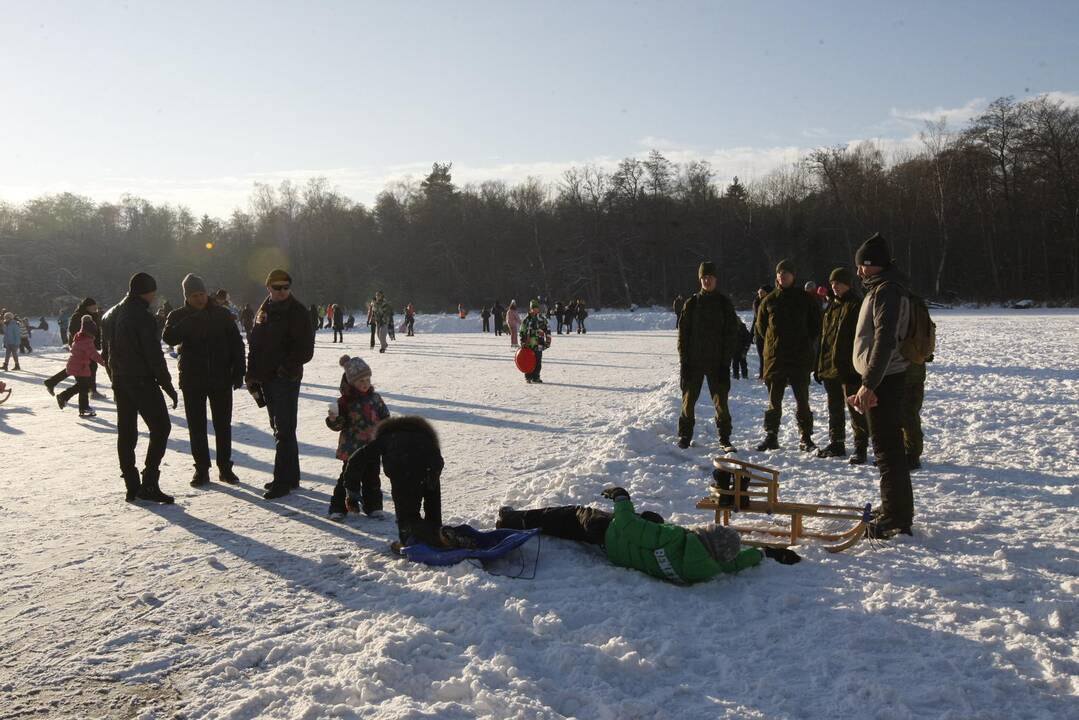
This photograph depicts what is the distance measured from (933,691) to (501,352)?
20.9 metres

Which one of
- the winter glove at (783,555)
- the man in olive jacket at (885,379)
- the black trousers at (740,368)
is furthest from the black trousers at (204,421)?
the black trousers at (740,368)

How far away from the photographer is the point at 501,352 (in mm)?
23734

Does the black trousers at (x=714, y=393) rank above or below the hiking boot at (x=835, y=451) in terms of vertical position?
above

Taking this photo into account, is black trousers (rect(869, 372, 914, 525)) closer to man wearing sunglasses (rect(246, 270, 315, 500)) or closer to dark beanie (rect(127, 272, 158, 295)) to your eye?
man wearing sunglasses (rect(246, 270, 315, 500))

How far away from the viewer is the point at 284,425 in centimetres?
643

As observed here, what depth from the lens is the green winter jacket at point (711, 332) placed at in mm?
7973

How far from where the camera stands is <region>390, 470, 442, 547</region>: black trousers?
4.78m

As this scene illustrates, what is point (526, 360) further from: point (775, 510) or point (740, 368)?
point (775, 510)

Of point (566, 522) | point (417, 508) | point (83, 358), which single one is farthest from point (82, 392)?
point (566, 522)

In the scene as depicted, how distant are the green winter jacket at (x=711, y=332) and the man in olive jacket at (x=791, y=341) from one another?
0.39 meters

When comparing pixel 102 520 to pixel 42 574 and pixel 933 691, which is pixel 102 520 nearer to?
pixel 42 574

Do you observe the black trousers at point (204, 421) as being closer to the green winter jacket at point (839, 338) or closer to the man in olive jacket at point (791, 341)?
the man in olive jacket at point (791, 341)

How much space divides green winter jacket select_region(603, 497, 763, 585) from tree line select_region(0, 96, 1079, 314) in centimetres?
5268

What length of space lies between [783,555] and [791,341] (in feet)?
12.1
